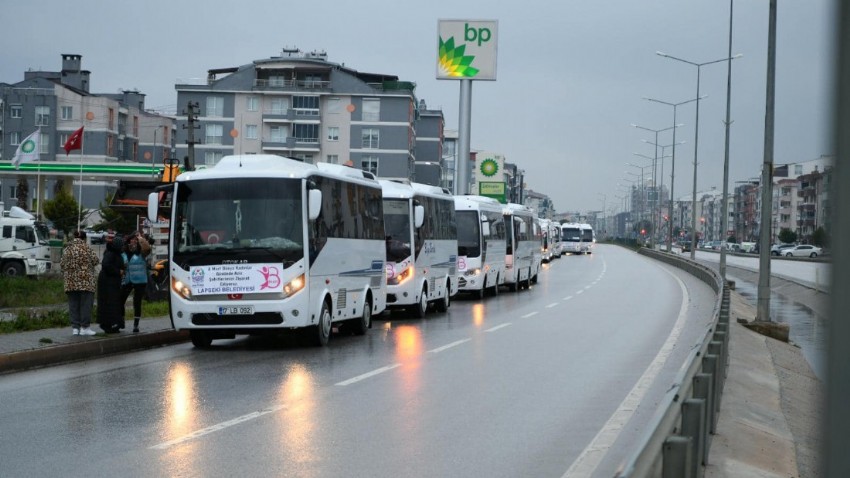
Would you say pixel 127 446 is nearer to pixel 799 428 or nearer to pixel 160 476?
pixel 160 476

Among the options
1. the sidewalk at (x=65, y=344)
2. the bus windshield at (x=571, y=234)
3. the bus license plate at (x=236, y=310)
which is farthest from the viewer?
the bus windshield at (x=571, y=234)

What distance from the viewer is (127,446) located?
9062 mm

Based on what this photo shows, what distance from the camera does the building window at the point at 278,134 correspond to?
348 feet

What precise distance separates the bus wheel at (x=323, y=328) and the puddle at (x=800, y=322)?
778cm

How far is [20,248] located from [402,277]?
78.6 feet

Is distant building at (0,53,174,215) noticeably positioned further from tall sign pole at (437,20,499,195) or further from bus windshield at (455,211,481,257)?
bus windshield at (455,211,481,257)

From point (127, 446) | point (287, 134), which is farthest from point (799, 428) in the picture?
point (287, 134)

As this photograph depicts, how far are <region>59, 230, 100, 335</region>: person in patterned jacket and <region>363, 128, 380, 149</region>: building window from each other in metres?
87.7

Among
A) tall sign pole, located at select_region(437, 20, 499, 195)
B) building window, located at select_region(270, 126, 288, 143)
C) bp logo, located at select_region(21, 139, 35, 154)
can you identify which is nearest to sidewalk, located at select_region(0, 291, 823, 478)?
tall sign pole, located at select_region(437, 20, 499, 195)

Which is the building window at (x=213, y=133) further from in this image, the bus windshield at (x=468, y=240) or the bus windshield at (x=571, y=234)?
the bus windshield at (x=468, y=240)

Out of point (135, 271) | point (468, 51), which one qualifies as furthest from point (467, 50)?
point (135, 271)

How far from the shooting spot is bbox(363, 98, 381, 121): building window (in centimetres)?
10556

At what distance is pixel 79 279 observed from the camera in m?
18.1

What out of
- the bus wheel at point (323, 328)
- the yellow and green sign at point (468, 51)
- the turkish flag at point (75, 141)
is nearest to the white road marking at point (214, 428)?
the bus wheel at point (323, 328)
